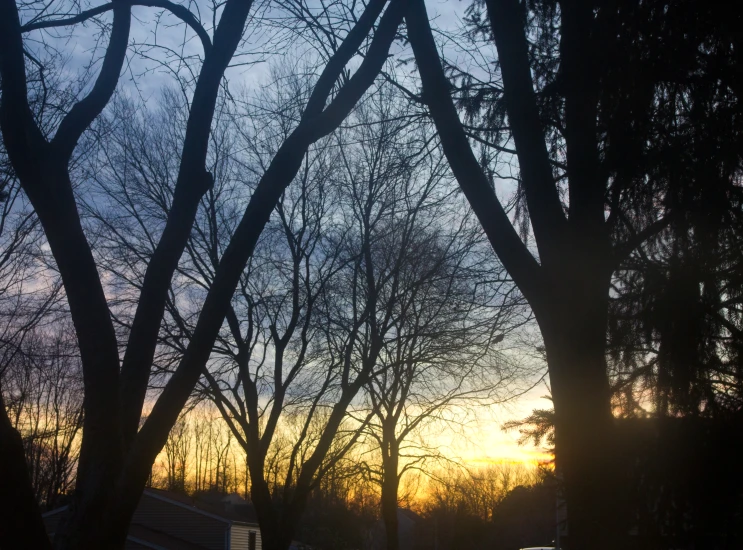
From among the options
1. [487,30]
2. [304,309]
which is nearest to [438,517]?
[304,309]

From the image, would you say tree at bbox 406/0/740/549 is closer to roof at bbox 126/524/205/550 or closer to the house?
roof at bbox 126/524/205/550

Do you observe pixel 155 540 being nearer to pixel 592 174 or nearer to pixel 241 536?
pixel 241 536

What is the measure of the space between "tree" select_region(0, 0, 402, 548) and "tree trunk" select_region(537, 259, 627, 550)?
7.11 ft

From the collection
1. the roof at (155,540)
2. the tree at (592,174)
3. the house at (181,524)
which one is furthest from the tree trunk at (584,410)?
the house at (181,524)

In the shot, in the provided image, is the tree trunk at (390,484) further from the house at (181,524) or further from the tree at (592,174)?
the tree at (592,174)

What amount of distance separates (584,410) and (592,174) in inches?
66.5

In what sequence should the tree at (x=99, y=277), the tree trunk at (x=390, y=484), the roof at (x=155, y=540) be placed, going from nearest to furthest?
1. the tree at (x=99, y=277)
2. the tree trunk at (x=390, y=484)
3. the roof at (x=155, y=540)

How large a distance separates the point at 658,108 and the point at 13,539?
4.70 metres

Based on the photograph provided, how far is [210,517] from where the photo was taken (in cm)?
3541

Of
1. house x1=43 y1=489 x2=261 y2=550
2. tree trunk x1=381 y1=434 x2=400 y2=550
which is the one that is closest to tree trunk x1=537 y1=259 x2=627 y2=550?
tree trunk x1=381 y1=434 x2=400 y2=550

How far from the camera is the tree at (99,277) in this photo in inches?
168

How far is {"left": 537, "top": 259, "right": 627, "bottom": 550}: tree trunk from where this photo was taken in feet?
16.0

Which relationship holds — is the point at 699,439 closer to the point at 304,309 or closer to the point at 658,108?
the point at 658,108

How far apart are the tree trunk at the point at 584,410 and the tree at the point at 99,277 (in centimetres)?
217
